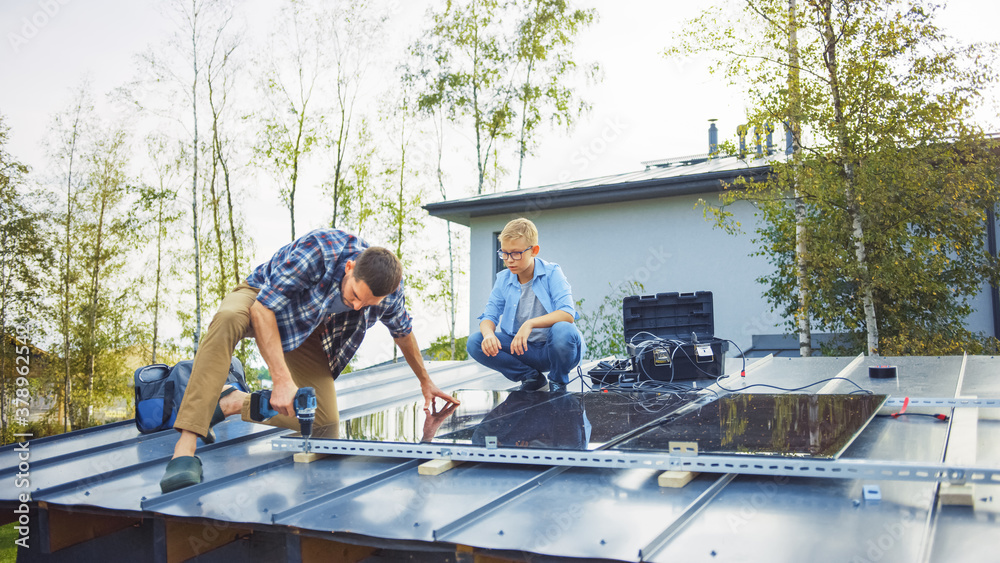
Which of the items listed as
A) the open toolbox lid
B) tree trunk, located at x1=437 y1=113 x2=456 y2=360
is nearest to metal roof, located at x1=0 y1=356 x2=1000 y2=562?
the open toolbox lid

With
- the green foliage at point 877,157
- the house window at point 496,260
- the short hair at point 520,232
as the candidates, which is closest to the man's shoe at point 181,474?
the short hair at point 520,232

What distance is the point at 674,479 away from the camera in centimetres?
170

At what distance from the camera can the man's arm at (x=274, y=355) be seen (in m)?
2.15

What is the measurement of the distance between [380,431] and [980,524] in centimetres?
177

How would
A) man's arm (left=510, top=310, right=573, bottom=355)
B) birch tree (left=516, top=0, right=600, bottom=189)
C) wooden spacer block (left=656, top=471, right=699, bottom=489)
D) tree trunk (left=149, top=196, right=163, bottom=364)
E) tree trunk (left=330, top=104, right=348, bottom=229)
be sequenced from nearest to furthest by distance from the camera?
wooden spacer block (left=656, top=471, right=699, bottom=489) < man's arm (left=510, top=310, right=573, bottom=355) < tree trunk (left=149, top=196, right=163, bottom=364) < tree trunk (left=330, top=104, right=348, bottom=229) < birch tree (left=516, top=0, right=600, bottom=189)

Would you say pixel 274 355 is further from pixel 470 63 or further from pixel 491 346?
pixel 470 63

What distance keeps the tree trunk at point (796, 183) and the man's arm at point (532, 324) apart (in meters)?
3.50

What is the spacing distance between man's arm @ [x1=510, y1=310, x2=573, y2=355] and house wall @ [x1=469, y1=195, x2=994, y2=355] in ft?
16.6

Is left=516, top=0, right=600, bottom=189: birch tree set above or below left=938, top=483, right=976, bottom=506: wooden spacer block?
above

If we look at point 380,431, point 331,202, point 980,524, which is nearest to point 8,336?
point 331,202

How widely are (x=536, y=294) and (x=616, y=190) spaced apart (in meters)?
5.19

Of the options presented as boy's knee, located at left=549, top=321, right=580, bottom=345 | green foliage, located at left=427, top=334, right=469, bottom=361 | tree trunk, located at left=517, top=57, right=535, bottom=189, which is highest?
tree trunk, located at left=517, top=57, right=535, bottom=189

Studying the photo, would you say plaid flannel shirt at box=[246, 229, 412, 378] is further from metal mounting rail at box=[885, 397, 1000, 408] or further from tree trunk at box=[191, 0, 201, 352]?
tree trunk at box=[191, 0, 201, 352]

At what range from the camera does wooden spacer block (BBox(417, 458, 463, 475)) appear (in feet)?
6.50
